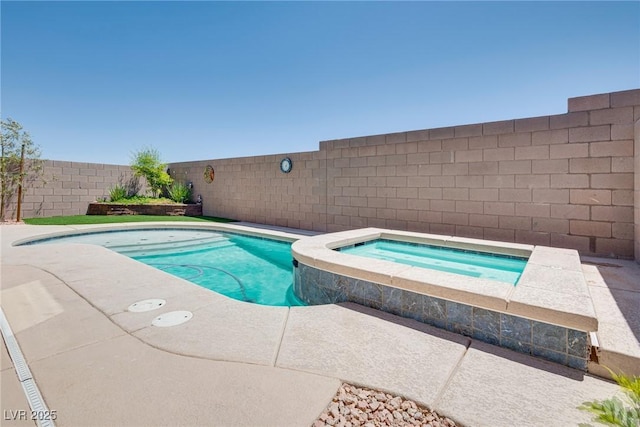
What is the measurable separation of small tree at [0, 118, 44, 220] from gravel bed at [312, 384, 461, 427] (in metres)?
12.9

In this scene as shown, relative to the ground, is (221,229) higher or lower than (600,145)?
lower

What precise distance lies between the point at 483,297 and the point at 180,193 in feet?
41.2

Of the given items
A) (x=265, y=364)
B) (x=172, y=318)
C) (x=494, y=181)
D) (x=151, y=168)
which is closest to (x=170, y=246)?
(x=172, y=318)

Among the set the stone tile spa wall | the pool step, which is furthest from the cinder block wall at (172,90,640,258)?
the stone tile spa wall

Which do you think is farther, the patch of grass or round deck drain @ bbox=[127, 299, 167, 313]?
the patch of grass

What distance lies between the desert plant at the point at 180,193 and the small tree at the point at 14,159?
433 centimetres

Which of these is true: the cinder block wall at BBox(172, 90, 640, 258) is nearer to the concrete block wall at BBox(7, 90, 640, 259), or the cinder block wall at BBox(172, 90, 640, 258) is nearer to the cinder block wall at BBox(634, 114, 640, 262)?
the concrete block wall at BBox(7, 90, 640, 259)

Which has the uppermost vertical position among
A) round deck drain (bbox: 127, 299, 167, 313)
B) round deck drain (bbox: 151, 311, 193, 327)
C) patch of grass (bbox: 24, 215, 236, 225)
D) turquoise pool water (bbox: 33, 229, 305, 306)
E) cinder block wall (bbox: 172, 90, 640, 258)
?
cinder block wall (bbox: 172, 90, 640, 258)

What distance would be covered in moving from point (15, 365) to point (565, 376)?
3355 mm

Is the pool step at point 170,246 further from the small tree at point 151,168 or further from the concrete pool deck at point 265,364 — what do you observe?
the small tree at point 151,168

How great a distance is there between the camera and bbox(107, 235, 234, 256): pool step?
646cm

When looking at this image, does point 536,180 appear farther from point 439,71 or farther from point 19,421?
point 19,421

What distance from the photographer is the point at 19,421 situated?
50.3 inches

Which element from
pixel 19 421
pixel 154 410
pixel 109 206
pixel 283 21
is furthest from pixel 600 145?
pixel 109 206
